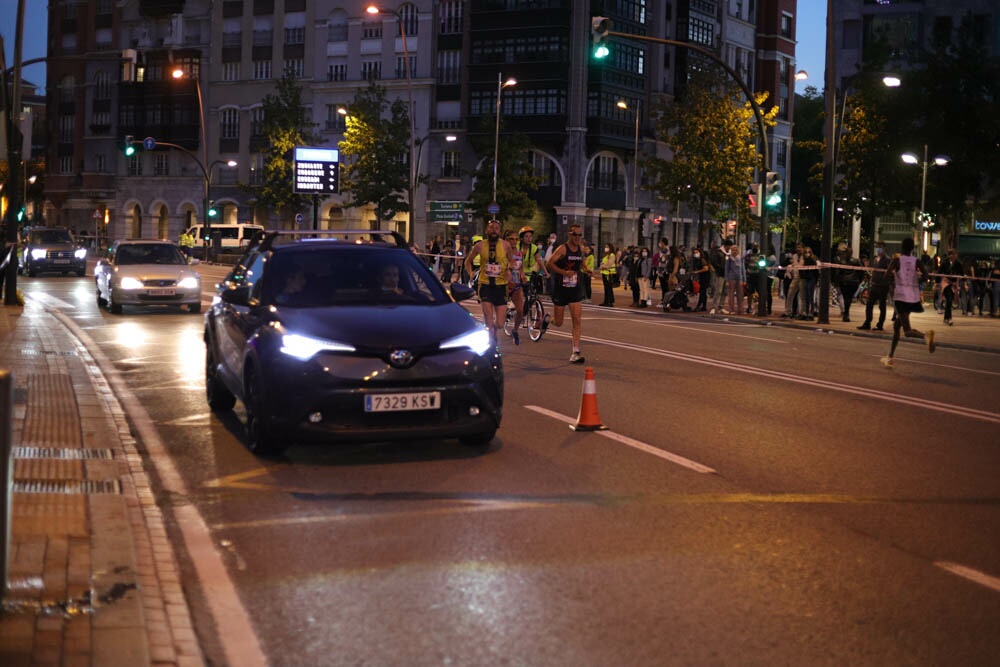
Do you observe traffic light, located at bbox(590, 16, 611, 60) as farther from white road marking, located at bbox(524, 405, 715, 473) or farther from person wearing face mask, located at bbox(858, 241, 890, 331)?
white road marking, located at bbox(524, 405, 715, 473)

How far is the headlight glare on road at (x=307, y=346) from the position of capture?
895 cm

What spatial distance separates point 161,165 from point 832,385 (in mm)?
84569

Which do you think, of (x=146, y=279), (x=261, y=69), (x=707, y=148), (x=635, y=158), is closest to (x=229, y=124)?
(x=261, y=69)

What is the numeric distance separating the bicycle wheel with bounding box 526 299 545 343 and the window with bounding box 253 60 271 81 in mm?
70435

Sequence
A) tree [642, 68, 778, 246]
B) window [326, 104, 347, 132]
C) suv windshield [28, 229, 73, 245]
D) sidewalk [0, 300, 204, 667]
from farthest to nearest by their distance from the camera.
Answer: window [326, 104, 347, 132] < tree [642, 68, 778, 246] < suv windshield [28, 229, 73, 245] < sidewalk [0, 300, 204, 667]

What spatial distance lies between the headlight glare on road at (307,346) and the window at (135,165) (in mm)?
89105

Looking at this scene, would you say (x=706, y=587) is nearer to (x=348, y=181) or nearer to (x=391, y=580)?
(x=391, y=580)

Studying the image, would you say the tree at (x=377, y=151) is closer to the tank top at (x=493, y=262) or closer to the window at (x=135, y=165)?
the window at (x=135, y=165)

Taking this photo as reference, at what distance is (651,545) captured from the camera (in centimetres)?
669

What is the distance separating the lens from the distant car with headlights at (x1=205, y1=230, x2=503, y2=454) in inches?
349

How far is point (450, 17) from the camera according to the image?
254ft

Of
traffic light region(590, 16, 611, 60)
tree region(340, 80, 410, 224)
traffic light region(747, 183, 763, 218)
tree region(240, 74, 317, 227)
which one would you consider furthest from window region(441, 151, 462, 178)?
traffic light region(590, 16, 611, 60)

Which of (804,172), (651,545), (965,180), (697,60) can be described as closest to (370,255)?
(651,545)

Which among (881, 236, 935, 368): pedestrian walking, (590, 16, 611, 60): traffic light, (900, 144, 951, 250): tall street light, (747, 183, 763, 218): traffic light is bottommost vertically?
(881, 236, 935, 368): pedestrian walking
